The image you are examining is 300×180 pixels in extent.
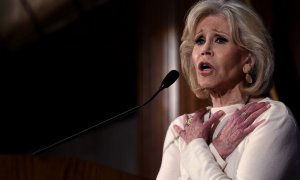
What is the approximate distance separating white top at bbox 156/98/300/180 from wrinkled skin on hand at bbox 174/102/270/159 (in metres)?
0.01

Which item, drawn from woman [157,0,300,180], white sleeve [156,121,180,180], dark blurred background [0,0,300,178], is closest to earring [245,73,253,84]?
woman [157,0,300,180]

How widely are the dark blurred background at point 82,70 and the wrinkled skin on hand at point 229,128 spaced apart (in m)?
1.25

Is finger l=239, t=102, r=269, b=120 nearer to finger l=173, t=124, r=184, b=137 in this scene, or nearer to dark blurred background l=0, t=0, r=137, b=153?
finger l=173, t=124, r=184, b=137

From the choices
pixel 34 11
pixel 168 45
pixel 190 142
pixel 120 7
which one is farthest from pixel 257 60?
pixel 34 11

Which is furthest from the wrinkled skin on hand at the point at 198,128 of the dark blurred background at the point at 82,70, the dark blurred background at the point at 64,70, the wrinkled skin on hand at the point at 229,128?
the dark blurred background at the point at 64,70

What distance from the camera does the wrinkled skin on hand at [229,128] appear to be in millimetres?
1422

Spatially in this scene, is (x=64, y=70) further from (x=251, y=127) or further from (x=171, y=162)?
(x=251, y=127)

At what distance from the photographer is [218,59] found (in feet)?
4.93

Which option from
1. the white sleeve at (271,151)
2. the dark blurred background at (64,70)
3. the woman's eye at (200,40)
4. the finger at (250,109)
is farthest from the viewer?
the dark blurred background at (64,70)

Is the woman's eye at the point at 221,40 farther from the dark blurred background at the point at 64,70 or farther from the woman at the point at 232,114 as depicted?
the dark blurred background at the point at 64,70

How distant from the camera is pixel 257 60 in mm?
1532

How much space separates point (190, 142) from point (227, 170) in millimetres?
104

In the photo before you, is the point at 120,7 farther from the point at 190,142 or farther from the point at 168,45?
the point at 190,142

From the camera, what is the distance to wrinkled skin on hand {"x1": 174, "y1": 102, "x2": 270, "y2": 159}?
4.67 ft
